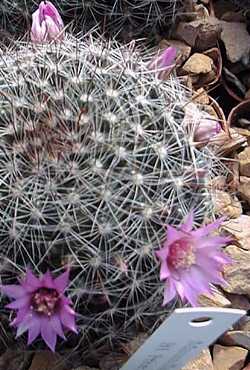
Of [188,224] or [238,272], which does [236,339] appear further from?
[188,224]

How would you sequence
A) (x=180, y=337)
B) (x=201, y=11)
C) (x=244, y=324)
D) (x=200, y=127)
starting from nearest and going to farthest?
1. (x=180, y=337)
2. (x=200, y=127)
3. (x=244, y=324)
4. (x=201, y=11)

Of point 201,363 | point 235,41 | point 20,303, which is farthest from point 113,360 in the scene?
point 235,41

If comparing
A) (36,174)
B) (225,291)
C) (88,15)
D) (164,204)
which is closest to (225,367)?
(225,291)

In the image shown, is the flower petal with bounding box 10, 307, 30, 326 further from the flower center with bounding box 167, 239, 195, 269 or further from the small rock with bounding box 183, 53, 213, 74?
the small rock with bounding box 183, 53, 213, 74

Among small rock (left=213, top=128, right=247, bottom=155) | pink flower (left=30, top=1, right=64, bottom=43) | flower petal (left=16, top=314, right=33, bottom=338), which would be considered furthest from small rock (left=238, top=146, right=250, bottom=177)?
flower petal (left=16, top=314, right=33, bottom=338)

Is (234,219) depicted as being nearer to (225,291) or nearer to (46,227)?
(225,291)
